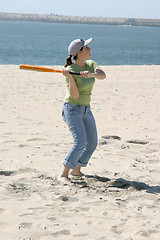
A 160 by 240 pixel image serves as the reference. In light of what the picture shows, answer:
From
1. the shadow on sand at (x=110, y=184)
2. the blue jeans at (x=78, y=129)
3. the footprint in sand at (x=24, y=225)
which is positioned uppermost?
the blue jeans at (x=78, y=129)

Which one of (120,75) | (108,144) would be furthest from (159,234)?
(120,75)

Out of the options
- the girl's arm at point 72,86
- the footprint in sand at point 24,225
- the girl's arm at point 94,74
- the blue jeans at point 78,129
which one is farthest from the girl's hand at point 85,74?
the footprint in sand at point 24,225

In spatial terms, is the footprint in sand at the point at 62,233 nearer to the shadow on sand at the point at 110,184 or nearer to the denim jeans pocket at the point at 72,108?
Result: the shadow on sand at the point at 110,184

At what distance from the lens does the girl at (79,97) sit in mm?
4633

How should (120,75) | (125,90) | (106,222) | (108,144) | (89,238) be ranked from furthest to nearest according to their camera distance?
(120,75) < (125,90) < (108,144) < (106,222) < (89,238)

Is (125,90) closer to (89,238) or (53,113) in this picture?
(53,113)

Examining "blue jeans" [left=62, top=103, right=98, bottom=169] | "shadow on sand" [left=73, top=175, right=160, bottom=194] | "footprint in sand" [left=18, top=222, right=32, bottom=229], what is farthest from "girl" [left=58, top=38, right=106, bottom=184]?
"footprint in sand" [left=18, top=222, right=32, bottom=229]

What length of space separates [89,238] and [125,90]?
8655mm

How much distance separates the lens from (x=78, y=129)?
4.73 metres

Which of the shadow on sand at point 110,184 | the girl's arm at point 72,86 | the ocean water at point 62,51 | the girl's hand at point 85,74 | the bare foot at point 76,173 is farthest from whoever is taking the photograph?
the ocean water at point 62,51

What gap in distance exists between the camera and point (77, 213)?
408 centimetres

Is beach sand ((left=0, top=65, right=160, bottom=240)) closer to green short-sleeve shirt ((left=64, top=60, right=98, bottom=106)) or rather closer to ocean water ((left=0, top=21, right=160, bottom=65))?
green short-sleeve shirt ((left=64, top=60, right=98, bottom=106))

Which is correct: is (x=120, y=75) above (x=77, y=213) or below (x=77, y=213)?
above

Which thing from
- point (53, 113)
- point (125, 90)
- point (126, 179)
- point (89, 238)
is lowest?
point (89, 238)
